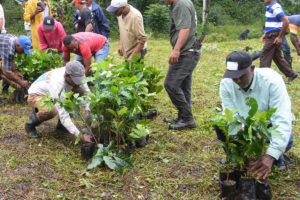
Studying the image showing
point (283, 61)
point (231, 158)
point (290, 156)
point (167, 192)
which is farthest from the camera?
point (283, 61)

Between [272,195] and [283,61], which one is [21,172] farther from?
[283,61]

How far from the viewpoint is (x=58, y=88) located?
3947mm

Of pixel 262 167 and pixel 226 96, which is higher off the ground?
pixel 226 96

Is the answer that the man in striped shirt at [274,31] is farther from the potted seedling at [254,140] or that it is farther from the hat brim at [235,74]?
the potted seedling at [254,140]

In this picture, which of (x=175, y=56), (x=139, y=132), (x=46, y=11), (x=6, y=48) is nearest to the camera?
(x=139, y=132)

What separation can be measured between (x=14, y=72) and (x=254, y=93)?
433 cm

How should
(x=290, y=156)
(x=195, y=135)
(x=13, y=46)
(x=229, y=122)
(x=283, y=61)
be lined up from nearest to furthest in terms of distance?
(x=229, y=122) → (x=290, y=156) → (x=195, y=135) → (x=13, y=46) → (x=283, y=61)

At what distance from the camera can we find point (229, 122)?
2658 millimetres

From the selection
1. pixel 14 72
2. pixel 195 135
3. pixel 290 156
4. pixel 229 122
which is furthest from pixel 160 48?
pixel 229 122

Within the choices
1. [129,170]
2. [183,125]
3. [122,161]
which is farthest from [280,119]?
[183,125]

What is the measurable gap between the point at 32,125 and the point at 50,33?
2406 millimetres

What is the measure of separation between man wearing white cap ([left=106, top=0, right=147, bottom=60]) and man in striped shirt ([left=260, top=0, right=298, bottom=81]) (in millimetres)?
2439

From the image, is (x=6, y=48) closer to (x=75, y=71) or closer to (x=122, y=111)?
(x=75, y=71)

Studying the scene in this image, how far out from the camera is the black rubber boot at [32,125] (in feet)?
14.3
